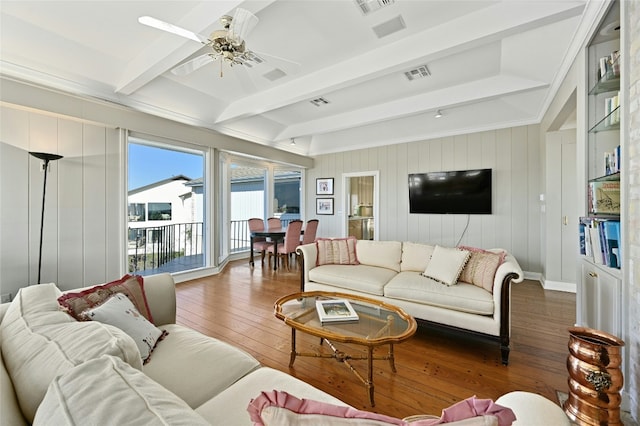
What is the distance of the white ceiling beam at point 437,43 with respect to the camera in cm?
227

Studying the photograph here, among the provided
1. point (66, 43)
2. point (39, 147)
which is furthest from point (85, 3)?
point (39, 147)

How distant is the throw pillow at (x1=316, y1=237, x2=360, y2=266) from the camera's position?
361cm

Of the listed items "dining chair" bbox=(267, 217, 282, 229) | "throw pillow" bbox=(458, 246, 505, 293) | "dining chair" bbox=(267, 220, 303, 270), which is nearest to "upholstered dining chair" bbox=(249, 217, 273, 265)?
"dining chair" bbox=(267, 220, 303, 270)

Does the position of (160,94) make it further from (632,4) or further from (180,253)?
(632,4)

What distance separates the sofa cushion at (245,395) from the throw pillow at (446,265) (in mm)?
1919

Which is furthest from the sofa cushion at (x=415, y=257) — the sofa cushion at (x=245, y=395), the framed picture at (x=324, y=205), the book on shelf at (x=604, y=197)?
the framed picture at (x=324, y=205)

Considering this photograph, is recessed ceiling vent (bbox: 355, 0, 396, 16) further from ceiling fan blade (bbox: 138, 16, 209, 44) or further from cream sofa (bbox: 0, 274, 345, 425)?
cream sofa (bbox: 0, 274, 345, 425)

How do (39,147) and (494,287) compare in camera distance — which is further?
(39,147)

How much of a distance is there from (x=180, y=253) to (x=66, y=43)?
348cm

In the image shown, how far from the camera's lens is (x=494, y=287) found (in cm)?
229

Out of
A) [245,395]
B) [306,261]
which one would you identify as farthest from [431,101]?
[245,395]

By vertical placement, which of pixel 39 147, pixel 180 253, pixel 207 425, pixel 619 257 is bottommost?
pixel 180 253

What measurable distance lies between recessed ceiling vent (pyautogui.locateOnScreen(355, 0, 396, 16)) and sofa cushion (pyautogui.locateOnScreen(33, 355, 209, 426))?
3.07m

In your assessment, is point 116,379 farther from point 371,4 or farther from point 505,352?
point 371,4
